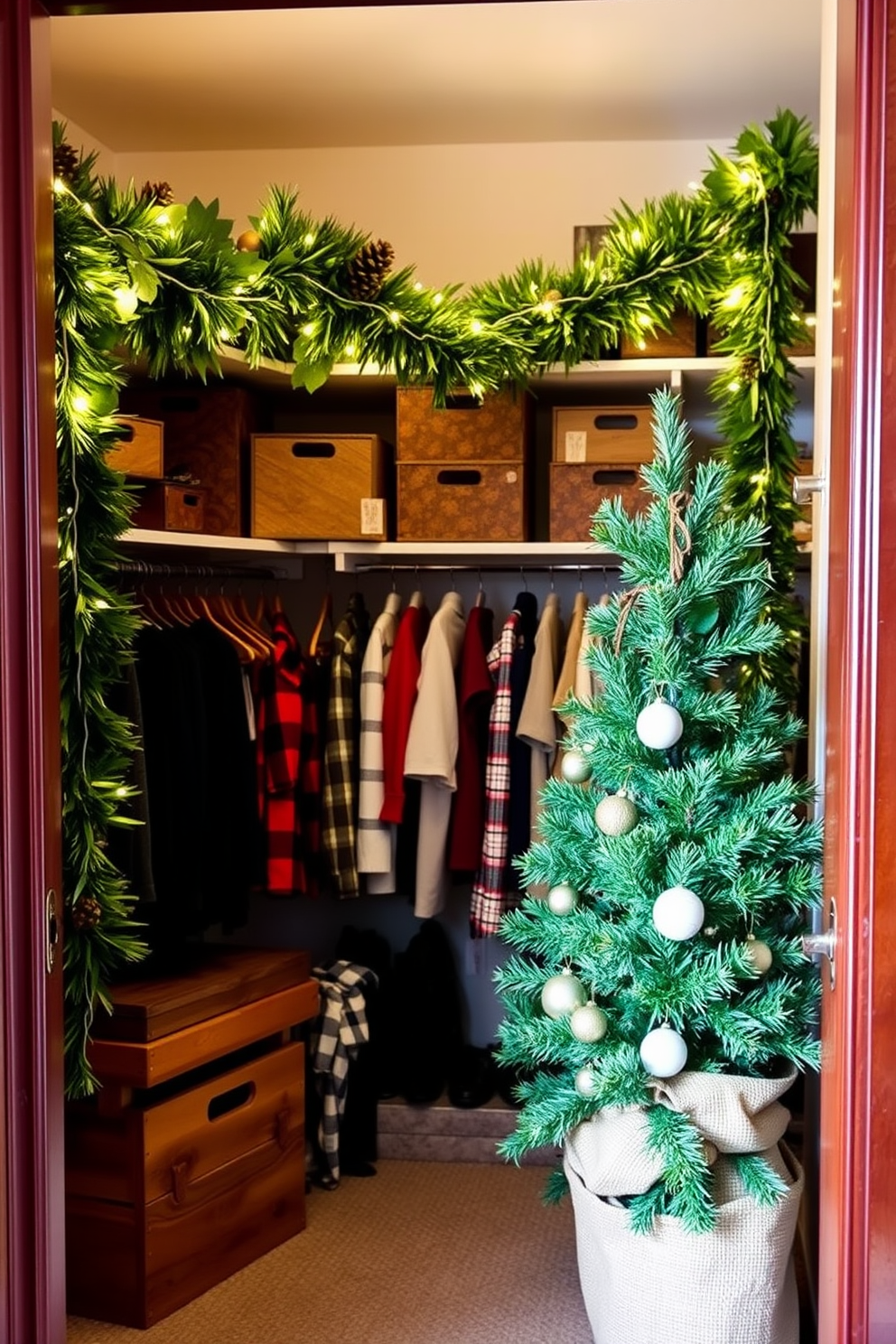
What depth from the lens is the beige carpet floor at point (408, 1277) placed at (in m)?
2.51

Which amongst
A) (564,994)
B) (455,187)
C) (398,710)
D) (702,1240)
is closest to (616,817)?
(564,994)

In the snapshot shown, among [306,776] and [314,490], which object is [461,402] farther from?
[306,776]

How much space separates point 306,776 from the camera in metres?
3.28

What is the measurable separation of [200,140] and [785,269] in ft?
5.76

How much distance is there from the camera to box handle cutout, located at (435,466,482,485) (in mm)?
3258

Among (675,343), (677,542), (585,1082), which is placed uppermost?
(675,343)

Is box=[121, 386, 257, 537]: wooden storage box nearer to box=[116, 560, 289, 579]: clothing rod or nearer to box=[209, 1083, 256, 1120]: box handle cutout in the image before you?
box=[116, 560, 289, 579]: clothing rod

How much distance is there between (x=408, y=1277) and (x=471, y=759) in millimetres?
1207

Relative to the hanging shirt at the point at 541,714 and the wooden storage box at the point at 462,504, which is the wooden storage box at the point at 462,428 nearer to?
the wooden storage box at the point at 462,504

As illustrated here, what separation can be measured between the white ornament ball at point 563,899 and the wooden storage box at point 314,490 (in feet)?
4.13

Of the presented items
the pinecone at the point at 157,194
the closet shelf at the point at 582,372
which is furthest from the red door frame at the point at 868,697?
the closet shelf at the point at 582,372

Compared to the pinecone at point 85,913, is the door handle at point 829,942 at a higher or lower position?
higher

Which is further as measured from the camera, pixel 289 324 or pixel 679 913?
pixel 289 324

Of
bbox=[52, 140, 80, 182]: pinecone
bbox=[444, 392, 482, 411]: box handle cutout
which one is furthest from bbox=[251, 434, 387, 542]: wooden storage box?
bbox=[52, 140, 80, 182]: pinecone
